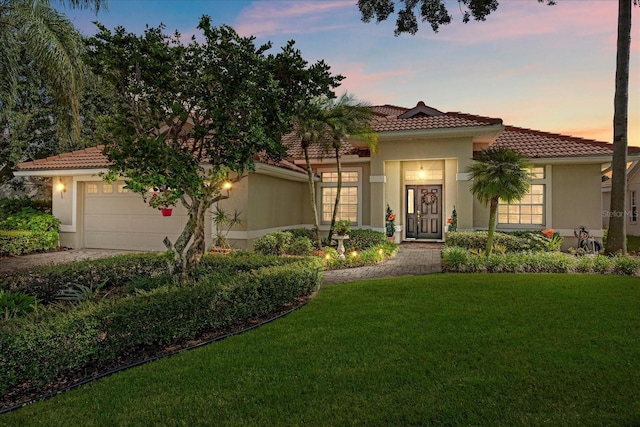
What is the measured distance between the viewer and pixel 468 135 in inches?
514

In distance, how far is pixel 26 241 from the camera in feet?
45.7

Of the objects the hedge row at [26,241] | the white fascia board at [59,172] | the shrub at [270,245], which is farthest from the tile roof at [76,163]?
the shrub at [270,245]

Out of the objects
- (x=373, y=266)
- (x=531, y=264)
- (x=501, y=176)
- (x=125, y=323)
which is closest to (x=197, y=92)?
(x=125, y=323)

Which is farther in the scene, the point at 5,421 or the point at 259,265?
the point at 259,265

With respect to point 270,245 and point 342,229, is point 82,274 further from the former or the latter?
point 342,229

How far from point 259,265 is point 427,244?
9.25 metres

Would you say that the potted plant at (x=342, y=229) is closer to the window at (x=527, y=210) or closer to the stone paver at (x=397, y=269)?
the stone paver at (x=397, y=269)

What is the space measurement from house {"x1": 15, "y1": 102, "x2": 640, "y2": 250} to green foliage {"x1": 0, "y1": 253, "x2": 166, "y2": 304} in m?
4.66

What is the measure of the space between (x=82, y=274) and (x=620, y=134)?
14058 mm

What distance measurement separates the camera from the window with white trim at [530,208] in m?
13.6

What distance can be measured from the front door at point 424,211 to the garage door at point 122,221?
29.4 ft

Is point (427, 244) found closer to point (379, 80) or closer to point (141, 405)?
point (379, 80)

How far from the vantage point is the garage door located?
45.8 ft

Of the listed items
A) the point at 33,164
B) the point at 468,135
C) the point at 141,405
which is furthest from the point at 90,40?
the point at 33,164
